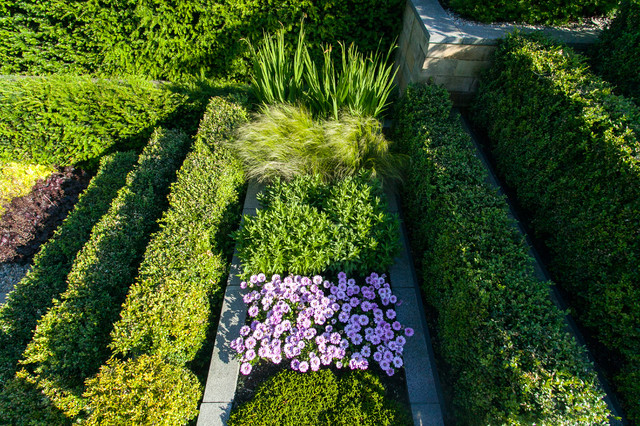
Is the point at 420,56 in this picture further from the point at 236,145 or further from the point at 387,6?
the point at 236,145

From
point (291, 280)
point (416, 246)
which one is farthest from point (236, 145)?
point (416, 246)

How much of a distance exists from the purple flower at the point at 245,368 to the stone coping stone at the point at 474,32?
4.75 metres

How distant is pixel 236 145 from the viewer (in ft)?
14.3

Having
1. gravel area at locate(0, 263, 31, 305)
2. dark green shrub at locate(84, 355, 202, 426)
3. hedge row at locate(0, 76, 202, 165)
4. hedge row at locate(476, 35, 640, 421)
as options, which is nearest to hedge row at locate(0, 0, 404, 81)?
hedge row at locate(0, 76, 202, 165)

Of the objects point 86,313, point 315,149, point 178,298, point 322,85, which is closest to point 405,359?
point 178,298

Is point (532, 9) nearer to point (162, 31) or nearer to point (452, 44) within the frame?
point (452, 44)

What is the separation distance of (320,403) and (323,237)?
4.88ft

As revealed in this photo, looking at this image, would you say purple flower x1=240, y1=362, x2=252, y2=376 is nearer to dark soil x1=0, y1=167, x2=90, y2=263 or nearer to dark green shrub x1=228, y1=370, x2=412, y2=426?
dark green shrub x1=228, y1=370, x2=412, y2=426

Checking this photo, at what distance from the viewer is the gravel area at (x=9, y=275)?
14.2 feet

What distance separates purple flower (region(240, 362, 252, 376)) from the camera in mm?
2949

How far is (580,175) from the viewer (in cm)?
332

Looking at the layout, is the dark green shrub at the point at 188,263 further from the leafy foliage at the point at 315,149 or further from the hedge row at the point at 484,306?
the hedge row at the point at 484,306

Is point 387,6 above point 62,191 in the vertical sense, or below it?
above

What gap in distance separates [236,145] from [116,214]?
5.49 ft
